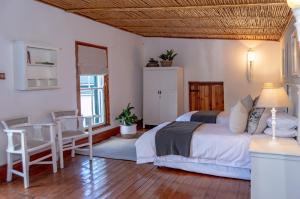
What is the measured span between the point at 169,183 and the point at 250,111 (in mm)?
1434

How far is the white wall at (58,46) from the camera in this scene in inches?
155

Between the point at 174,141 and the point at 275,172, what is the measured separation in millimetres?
1644

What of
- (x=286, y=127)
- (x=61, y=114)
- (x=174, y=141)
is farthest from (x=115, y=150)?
(x=286, y=127)

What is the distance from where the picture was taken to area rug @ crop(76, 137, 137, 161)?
15.7 ft

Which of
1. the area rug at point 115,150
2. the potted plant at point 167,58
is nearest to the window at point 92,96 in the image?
the area rug at point 115,150

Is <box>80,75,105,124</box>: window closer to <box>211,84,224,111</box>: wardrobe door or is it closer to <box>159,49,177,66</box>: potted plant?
<box>159,49,177,66</box>: potted plant

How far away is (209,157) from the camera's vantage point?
382 centimetres

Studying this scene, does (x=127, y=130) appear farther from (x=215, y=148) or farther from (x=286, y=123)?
(x=286, y=123)

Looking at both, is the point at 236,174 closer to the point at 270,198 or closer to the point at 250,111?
→ the point at 250,111

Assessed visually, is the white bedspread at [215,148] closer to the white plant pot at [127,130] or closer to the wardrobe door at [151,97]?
the white plant pot at [127,130]

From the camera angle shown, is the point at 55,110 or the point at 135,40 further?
the point at 135,40

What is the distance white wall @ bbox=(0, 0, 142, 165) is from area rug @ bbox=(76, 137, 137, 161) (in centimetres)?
80

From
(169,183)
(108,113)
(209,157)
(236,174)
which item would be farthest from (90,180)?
(108,113)

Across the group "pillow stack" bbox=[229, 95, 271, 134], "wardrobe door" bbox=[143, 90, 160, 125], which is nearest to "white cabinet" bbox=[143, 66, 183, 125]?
"wardrobe door" bbox=[143, 90, 160, 125]
